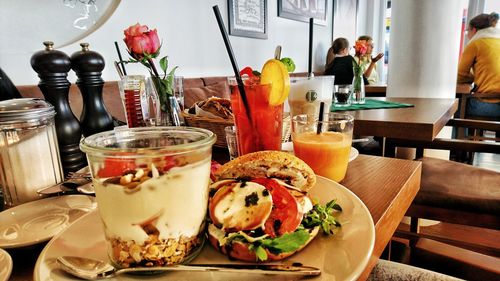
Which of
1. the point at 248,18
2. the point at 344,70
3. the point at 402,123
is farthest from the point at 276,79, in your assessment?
the point at 344,70

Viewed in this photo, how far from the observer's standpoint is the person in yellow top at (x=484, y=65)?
3.90 meters

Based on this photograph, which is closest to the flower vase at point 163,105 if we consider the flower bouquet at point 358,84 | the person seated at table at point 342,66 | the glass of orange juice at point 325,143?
the glass of orange juice at point 325,143

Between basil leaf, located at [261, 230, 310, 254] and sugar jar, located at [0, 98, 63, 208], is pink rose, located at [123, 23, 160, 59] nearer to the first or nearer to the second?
sugar jar, located at [0, 98, 63, 208]

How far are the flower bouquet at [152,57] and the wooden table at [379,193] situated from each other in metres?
0.24

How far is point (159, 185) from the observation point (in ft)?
1.38

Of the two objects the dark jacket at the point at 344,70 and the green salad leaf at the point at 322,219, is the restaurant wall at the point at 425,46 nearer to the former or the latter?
the dark jacket at the point at 344,70

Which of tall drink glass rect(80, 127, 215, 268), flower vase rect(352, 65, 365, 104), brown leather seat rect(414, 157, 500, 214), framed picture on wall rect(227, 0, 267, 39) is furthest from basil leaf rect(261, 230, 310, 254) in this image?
framed picture on wall rect(227, 0, 267, 39)

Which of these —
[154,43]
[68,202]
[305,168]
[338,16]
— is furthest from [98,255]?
[338,16]

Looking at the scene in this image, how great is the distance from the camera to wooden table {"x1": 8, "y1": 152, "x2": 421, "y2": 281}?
20.7 inches

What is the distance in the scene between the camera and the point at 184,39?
3045 millimetres

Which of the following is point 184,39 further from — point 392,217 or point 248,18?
point 392,217

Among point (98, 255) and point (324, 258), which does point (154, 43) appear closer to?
point (98, 255)

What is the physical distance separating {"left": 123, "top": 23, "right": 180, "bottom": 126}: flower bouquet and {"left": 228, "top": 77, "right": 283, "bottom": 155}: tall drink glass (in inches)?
12.7

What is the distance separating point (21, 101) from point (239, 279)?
0.66 metres
